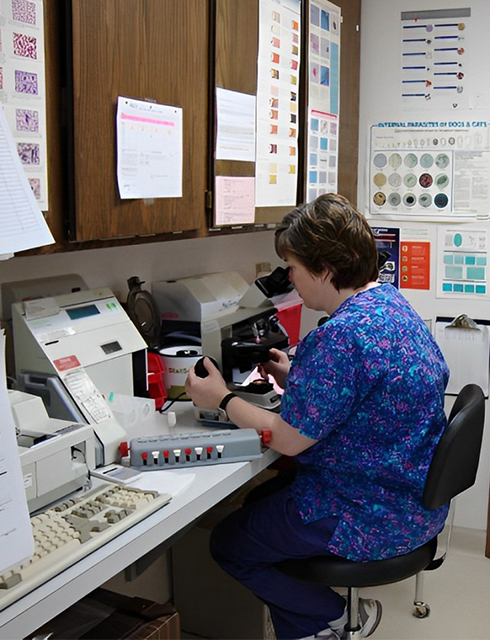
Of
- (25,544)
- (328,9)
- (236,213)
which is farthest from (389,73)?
(25,544)

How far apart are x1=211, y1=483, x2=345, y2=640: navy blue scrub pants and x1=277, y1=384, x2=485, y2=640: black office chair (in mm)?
50

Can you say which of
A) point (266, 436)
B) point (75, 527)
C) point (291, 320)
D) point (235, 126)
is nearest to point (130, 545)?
point (75, 527)

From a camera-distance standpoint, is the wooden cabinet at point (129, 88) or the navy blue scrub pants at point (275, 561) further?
the navy blue scrub pants at point (275, 561)

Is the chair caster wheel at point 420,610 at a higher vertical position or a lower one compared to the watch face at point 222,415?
lower

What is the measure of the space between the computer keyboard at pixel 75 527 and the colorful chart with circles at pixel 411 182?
82.9 inches

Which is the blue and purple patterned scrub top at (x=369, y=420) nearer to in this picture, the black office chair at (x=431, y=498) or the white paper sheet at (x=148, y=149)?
the black office chair at (x=431, y=498)

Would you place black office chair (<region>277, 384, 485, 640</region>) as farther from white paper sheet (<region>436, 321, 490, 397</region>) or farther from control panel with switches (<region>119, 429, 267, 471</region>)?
white paper sheet (<region>436, 321, 490, 397</region>)

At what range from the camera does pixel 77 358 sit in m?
1.93

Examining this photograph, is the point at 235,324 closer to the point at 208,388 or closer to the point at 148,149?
the point at 208,388

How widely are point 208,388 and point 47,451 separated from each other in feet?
1.93

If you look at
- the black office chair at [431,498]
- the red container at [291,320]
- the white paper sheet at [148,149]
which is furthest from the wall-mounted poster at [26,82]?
the red container at [291,320]

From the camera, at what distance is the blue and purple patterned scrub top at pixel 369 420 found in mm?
1802

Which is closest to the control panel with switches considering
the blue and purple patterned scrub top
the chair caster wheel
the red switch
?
the red switch

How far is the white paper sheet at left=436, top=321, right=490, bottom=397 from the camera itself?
129 inches
